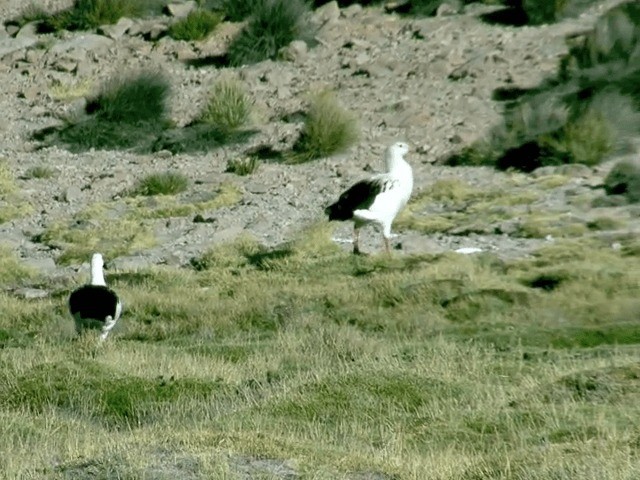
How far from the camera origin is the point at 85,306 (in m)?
16.8

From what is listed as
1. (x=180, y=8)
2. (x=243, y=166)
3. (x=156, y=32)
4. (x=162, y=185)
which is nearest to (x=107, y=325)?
(x=162, y=185)

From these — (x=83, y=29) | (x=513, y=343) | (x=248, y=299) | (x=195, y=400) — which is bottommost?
(x=83, y=29)

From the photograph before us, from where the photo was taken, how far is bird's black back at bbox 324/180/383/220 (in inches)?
874

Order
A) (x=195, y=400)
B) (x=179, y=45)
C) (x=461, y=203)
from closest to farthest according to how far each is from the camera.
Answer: (x=195, y=400)
(x=461, y=203)
(x=179, y=45)

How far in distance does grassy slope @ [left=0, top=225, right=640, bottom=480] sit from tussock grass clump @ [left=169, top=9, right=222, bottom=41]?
593 inches

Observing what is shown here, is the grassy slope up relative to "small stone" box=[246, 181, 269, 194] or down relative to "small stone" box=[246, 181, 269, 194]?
up

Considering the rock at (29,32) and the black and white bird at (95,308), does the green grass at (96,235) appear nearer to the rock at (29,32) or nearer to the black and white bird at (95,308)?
the black and white bird at (95,308)

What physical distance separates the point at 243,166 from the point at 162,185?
5.51ft

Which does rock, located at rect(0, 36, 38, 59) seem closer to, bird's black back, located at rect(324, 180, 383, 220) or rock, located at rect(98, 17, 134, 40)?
rock, located at rect(98, 17, 134, 40)

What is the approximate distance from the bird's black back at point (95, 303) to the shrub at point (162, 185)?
12.4 m

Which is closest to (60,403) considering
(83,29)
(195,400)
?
(195,400)

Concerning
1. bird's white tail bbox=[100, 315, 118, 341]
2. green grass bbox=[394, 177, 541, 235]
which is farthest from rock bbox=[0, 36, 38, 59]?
bird's white tail bbox=[100, 315, 118, 341]

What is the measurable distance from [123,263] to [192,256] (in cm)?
111

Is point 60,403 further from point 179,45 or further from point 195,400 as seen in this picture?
point 179,45
